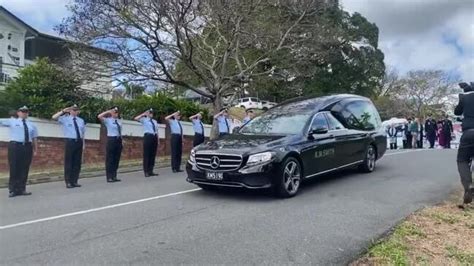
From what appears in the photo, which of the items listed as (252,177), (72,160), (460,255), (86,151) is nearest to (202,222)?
(252,177)

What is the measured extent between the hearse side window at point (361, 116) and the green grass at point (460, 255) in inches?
200

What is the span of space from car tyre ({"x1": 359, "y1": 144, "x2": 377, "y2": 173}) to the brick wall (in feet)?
27.8

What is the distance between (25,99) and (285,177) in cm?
950

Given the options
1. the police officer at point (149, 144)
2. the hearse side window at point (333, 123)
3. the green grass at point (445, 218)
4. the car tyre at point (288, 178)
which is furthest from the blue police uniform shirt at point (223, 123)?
the green grass at point (445, 218)

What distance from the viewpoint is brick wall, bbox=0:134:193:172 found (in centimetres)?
1323

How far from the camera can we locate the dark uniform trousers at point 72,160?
10086 mm

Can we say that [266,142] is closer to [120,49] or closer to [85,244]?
[85,244]

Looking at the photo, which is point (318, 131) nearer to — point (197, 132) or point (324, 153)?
point (324, 153)

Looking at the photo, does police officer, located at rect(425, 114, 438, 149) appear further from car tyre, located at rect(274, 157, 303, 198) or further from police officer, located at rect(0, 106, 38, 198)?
police officer, located at rect(0, 106, 38, 198)

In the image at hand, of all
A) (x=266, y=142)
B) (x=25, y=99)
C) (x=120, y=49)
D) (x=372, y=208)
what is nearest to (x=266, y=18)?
(x=120, y=49)

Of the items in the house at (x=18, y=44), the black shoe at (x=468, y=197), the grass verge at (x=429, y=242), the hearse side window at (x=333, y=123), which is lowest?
the grass verge at (x=429, y=242)

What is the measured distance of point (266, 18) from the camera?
59.2ft

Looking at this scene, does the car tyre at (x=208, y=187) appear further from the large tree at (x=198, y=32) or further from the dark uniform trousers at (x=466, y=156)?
the large tree at (x=198, y=32)

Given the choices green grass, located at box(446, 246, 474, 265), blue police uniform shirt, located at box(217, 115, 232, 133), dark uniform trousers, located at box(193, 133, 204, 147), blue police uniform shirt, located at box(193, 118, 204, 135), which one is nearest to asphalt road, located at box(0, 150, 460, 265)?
green grass, located at box(446, 246, 474, 265)
